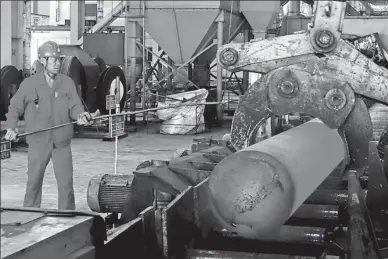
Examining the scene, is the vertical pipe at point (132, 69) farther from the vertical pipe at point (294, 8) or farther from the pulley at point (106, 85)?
the vertical pipe at point (294, 8)

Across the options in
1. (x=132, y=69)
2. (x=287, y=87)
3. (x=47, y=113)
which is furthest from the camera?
(x=132, y=69)

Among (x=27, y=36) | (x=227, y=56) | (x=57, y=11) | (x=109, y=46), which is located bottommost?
(x=227, y=56)

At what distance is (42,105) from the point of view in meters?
4.42

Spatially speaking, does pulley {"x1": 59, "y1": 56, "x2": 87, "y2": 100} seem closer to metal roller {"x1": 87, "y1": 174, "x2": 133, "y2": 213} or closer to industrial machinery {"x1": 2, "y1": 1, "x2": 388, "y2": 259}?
metal roller {"x1": 87, "y1": 174, "x2": 133, "y2": 213}

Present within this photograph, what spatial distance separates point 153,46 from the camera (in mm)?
24297

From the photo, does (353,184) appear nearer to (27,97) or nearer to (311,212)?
(311,212)

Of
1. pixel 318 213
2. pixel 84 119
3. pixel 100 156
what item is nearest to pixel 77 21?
pixel 100 156

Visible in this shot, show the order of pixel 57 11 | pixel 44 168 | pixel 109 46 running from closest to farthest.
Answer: pixel 44 168, pixel 109 46, pixel 57 11

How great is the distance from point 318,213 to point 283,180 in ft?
3.46

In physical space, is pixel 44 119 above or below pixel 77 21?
below

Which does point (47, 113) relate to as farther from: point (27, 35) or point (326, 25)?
point (27, 35)

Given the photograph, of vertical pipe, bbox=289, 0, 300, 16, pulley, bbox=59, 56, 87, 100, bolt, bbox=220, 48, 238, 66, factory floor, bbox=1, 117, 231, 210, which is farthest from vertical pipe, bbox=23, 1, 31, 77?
bolt, bbox=220, 48, 238, 66

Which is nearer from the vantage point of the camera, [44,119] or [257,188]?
[257,188]

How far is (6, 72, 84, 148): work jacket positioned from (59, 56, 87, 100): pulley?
239 inches
